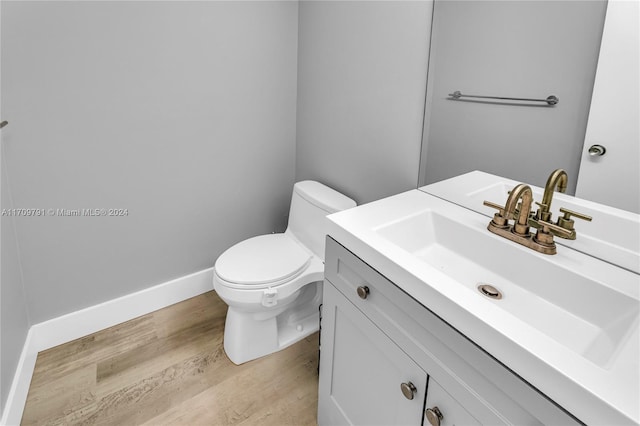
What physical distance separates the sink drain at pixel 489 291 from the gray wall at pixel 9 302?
1628mm

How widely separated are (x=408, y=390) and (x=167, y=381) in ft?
3.81

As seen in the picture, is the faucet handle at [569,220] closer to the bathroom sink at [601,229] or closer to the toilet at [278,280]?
the bathroom sink at [601,229]

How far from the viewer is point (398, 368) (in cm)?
102

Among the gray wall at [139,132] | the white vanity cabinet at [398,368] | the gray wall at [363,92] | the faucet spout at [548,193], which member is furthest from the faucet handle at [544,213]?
the gray wall at [139,132]

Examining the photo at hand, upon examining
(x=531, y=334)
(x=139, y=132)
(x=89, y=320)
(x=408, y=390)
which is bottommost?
(x=89, y=320)

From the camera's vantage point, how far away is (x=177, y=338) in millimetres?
1921

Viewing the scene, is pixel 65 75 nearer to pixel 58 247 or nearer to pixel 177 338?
pixel 58 247

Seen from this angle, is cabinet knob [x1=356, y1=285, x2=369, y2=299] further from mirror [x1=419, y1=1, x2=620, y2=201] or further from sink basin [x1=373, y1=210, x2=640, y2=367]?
mirror [x1=419, y1=1, x2=620, y2=201]

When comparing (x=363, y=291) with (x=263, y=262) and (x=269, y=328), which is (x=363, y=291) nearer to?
(x=263, y=262)

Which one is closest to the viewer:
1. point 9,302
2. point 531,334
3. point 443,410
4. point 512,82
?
point 531,334

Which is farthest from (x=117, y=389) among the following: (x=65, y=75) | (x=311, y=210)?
(x=65, y=75)

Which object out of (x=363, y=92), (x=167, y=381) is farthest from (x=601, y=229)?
(x=167, y=381)

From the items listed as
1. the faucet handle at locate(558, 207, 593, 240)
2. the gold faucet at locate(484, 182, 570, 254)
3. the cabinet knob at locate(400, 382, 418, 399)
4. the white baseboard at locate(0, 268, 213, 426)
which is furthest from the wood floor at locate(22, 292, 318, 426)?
the faucet handle at locate(558, 207, 593, 240)

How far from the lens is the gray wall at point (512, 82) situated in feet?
3.42
